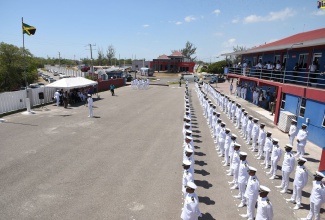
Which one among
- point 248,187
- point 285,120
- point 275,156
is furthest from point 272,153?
point 285,120

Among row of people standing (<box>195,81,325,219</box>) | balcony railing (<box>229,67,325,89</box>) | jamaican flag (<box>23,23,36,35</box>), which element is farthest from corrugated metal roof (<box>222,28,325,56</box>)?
jamaican flag (<box>23,23,36,35</box>)

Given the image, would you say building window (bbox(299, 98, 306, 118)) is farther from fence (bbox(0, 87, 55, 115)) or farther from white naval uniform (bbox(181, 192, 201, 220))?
fence (bbox(0, 87, 55, 115))

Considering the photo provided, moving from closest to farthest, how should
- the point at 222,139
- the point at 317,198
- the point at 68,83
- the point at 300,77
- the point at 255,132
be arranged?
1. the point at 317,198
2. the point at 222,139
3. the point at 255,132
4. the point at 300,77
5. the point at 68,83

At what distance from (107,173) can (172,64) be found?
70.1 metres

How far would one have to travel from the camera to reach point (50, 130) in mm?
14133

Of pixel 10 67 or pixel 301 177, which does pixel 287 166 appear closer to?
pixel 301 177

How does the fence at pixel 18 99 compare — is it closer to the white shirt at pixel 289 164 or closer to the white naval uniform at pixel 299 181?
the white shirt at pixel 289 164

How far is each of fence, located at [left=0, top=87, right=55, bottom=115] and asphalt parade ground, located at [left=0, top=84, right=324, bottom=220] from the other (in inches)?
88.9

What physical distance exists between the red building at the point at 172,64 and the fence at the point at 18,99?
57.4 m

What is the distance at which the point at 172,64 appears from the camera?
76750 mm

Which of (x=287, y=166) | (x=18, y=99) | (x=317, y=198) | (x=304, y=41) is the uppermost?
(x=304, y=41)

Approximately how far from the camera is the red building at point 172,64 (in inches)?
3027

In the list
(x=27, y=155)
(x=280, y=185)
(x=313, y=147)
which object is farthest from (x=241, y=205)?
(x=27, y=155)

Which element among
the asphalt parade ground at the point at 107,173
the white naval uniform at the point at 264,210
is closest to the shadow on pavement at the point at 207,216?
the asphalt parade ground at the point at 107,173
